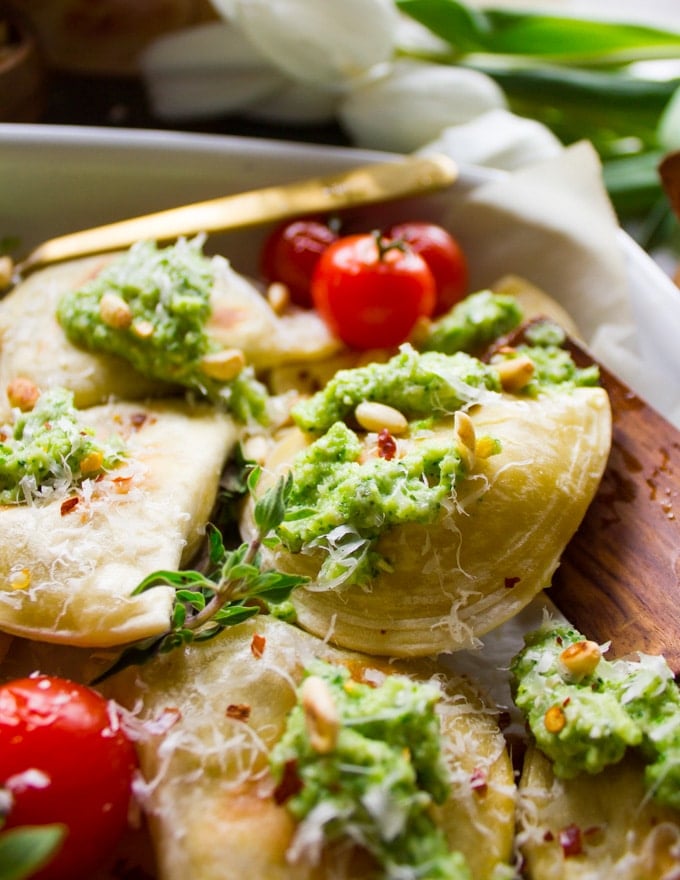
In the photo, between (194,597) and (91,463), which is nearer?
(194,597)

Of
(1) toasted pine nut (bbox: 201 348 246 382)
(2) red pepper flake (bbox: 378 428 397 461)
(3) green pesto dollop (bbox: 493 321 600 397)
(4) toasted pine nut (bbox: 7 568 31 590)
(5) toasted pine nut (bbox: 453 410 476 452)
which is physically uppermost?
(5) toasted pine nut (bbox: 453 410 476 452)

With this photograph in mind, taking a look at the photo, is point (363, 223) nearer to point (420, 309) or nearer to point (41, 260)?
point (420, 309)

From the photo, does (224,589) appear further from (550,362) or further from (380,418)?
(550,362)

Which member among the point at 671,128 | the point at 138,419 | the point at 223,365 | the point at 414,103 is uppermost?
the point at 671,128

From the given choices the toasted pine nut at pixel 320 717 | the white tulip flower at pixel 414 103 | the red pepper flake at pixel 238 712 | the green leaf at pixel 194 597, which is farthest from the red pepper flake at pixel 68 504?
the white tulip flower at pixel 414 103

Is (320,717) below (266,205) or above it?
below

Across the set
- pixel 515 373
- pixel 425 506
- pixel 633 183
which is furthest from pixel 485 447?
pixel 633 183

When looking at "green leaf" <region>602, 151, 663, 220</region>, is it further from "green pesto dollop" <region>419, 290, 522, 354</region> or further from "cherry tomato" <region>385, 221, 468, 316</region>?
"green pesto dollop" <region>419, 290, 522, 354</region>

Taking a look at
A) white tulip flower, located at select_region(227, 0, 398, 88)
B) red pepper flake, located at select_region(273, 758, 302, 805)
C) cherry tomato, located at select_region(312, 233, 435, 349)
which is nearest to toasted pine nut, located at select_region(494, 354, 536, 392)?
cherry tomato, located at select_region(312, 233, 435, 349)
